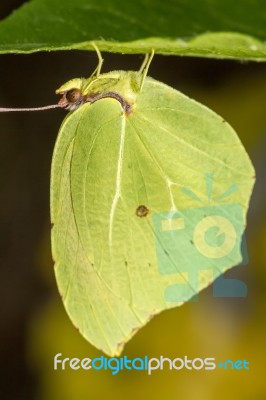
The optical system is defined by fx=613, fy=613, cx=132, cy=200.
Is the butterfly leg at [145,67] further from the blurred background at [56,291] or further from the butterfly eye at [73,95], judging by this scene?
the blurred background at [56,291]

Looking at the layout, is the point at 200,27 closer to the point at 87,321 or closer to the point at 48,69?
the point at 87,321

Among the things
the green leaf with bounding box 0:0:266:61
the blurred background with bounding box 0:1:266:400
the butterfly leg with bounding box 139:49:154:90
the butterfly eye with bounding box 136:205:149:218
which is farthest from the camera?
the blurred background with bounding box 0:1:266:400

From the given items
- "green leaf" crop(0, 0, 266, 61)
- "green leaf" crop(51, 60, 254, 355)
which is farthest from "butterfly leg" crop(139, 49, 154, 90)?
"green leaf" crop(0, 0, 266, 61)

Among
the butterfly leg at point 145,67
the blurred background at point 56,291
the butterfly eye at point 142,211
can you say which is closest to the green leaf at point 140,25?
the butterfly leg at point 145,67

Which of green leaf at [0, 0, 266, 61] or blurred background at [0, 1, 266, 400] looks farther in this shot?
blurred background at [0, 1, 266, 400]

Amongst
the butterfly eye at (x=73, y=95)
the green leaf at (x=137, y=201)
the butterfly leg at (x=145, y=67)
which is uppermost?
the butterfly eye at (x=73, y=95)

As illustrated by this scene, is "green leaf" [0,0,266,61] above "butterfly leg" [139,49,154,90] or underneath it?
underneath

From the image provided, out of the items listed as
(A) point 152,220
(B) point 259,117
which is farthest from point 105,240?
(B) point 259,117

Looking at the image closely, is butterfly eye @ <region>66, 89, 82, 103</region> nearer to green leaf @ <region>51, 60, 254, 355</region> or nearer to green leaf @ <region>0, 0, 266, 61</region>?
green leaf @ <region>51, 60, 254, 355</region>
